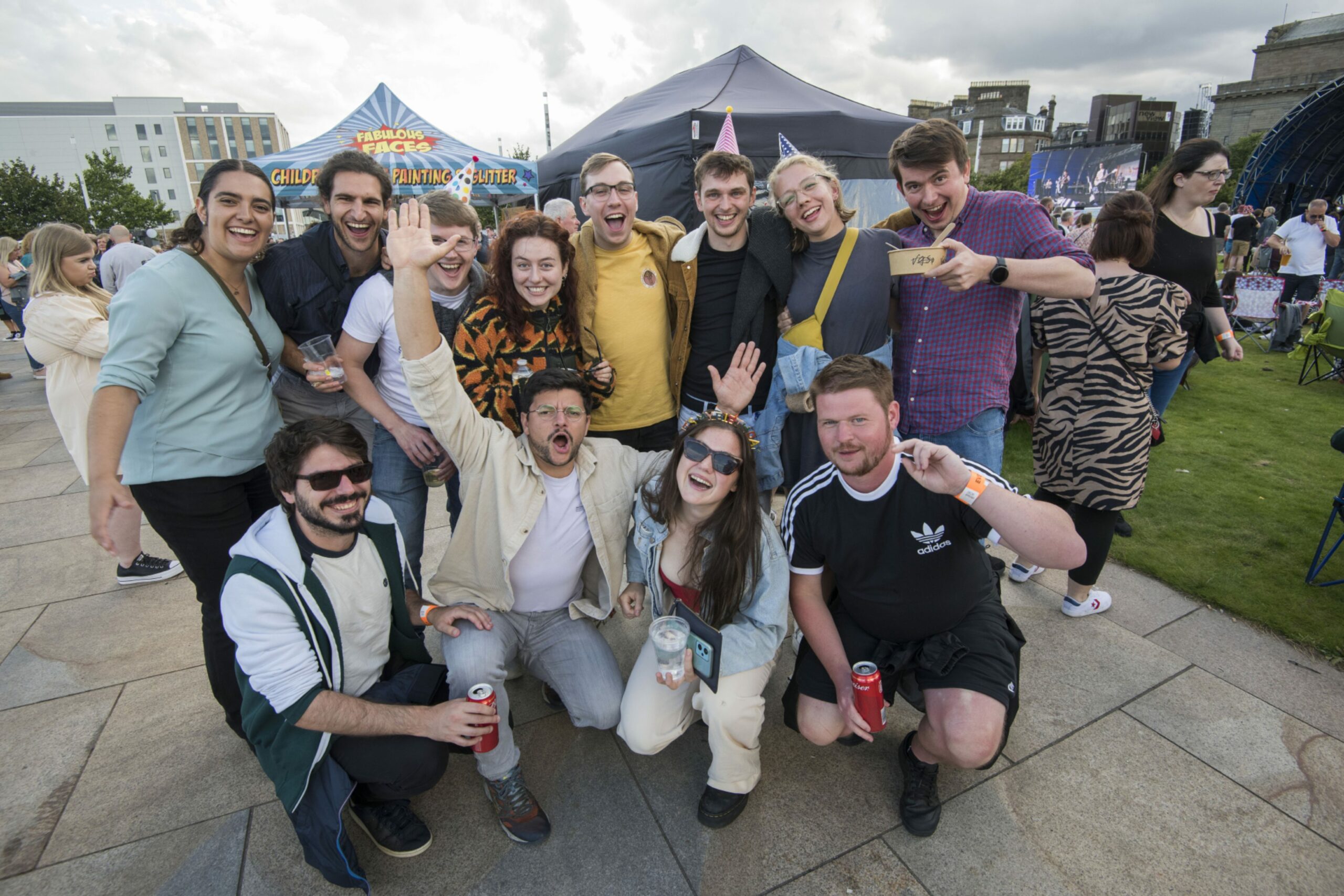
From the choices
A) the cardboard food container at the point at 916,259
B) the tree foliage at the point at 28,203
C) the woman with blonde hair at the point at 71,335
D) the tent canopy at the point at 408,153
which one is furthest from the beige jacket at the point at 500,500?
the tree foliage at the point at 28,203

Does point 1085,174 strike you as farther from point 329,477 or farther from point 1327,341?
point 329,477

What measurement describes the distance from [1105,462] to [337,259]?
3.55 meters

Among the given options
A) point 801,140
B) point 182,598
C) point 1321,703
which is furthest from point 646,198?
point 1321,703

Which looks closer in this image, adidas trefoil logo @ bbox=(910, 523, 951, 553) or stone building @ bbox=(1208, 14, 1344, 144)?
adidas trefoil logo @ bbox=(910, 523, 951, 553)

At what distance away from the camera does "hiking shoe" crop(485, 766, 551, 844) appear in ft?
6.87

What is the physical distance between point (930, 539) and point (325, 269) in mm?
2556

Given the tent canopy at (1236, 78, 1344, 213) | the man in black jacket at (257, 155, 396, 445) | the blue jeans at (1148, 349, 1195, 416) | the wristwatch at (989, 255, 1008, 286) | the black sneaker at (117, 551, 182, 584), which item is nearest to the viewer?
the wristwatch at (989, 255, 1008, 286)

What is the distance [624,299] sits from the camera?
2850 millimetres

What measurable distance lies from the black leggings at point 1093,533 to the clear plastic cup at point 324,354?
129 inches

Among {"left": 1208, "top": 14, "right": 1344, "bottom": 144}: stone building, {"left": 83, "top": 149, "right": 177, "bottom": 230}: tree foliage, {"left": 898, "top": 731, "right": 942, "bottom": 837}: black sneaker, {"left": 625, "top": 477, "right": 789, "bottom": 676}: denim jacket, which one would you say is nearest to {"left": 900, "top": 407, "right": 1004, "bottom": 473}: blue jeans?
{"left": 625, "top": 477, "right": 789, "bottom": 676}: denim jacket

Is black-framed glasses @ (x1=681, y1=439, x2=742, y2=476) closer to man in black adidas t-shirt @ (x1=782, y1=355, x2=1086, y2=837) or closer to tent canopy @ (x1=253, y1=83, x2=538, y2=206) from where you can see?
man in black adidas t-shirt @ (x1=782, y1=355, x2=1086, y2=837)

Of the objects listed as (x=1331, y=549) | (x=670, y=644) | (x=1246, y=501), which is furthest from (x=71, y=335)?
(x=1246, y=501)

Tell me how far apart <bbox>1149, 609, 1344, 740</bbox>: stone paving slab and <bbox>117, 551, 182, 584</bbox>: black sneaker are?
222 inches

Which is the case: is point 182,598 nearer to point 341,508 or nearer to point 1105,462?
point 341,508
